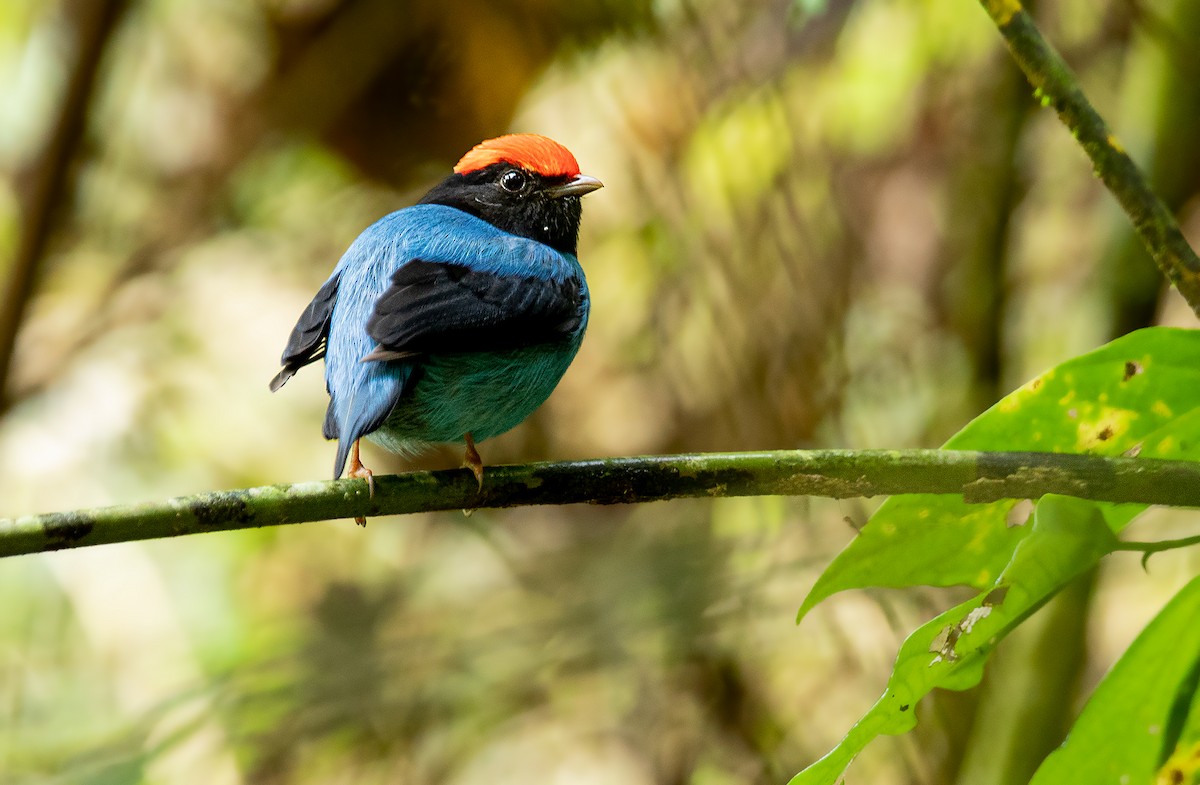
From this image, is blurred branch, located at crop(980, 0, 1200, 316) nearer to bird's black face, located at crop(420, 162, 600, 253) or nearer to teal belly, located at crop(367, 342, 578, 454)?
teal belly, located at crop(367, 342, 578, 454)

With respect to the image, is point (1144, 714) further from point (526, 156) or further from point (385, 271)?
point (526, 156)

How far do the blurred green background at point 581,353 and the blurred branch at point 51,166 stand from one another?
1 centimetres

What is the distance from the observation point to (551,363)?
2.45 m

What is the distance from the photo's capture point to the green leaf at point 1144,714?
162cm

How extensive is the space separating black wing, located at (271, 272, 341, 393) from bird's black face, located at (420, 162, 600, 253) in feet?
1.94

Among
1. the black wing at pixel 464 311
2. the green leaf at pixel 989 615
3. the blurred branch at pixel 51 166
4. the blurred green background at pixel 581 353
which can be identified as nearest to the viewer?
the green leaf at pixel 989 615

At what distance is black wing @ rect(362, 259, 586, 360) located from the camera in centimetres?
210

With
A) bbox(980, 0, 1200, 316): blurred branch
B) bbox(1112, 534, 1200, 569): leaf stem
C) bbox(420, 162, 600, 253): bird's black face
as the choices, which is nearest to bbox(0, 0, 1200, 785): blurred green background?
bbox(420, 162, 600, 253): bird's black face

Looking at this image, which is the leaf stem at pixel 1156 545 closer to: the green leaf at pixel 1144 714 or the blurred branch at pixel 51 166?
the green leaf at pixel 1144 714

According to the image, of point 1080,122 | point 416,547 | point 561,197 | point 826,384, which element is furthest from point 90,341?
point 1080,122

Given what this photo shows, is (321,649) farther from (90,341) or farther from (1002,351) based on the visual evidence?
(1002,351)

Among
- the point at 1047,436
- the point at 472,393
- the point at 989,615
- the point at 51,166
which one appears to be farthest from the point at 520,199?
the point at 51,166

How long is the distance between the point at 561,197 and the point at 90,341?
277 cm

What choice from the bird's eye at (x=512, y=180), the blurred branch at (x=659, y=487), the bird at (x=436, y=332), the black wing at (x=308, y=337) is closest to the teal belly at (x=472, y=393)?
the bird at (x=436, y=332)
